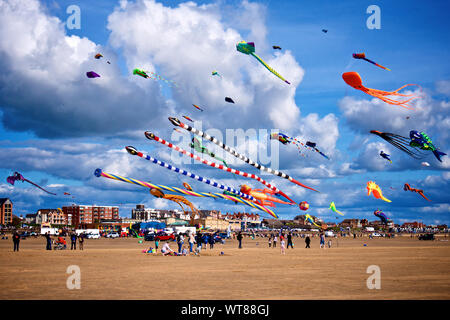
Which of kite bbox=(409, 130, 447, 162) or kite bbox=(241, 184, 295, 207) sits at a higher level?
kite bbox=(409, 130, 447, 162)

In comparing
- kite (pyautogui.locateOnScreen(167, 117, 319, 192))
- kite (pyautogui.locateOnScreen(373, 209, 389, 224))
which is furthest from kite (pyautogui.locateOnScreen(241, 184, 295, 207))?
kite (pyautogui.locateOnScreen(373, 209, 389, 224))

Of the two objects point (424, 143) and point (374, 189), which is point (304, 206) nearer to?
point (374, 189)

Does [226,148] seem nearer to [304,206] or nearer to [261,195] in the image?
[261,195]

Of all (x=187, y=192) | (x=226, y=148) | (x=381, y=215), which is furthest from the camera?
(x=381, y=215)

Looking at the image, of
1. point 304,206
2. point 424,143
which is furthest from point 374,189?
point 424,143

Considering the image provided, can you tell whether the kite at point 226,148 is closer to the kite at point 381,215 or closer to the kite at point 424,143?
the kite at point 424,143

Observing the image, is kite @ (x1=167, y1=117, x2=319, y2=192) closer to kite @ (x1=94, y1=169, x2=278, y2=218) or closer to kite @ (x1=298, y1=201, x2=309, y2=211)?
kite @ (x1=94, y1=169, x2=278, y2=218)

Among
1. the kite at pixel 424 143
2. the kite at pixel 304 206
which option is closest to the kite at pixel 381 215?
the kite at pixel 304 206

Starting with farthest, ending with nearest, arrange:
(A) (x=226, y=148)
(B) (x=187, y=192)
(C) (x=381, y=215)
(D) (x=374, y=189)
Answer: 1. (C) (x=381, y=215)
2. (D) (x=374, y=189)
3. (B) (x=187, y=192)
4. (A) (x=226, y=148)

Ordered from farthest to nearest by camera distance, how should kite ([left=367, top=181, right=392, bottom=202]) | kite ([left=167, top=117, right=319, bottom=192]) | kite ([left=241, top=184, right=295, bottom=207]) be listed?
1. kite ([left=367, top=181, right=392, bottom=202])
2. kite ([left=241, top=184, right=295, bottom=207])
3. kite ([left=167, top=117, right=319, bottom=192])

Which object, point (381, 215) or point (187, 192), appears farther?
point (381, 215)

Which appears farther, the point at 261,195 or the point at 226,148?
the point at 261,195

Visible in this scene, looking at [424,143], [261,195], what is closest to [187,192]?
[261,195]

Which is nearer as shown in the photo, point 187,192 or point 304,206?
point 187,192
